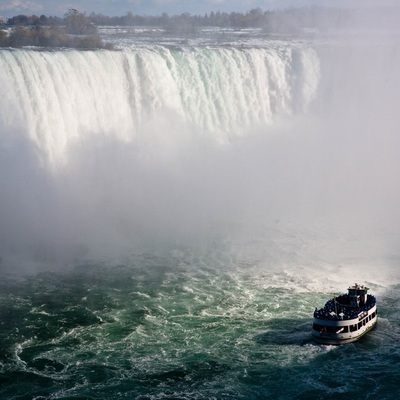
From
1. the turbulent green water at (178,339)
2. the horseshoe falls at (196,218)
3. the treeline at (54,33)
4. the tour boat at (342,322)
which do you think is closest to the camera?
the turbulent green water at (178,339)

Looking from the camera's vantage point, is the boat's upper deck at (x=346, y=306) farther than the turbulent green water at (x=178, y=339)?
Yes

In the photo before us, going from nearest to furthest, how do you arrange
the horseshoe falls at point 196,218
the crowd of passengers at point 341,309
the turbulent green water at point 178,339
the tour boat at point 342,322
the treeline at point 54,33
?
1. the turbulent green water at point 178,339
2. the horseshoe falls at point 196,218
3. the tour boat at point 342,322
4. the crowd of passengers at point 341,309
5. the treeline at point 54,33

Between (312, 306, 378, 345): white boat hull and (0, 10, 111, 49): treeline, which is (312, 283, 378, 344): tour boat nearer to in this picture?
(312, 306, 378, 345): white boat hull

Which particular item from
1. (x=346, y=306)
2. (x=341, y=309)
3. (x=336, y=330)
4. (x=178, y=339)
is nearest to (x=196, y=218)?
(x=346, y=306)

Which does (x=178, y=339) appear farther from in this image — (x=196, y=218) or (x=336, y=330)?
(x=196, y=218)

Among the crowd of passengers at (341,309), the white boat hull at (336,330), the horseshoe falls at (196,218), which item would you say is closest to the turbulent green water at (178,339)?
the horseshoe falls at (196,218)

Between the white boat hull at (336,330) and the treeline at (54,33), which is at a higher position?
the treeline at (54,33)

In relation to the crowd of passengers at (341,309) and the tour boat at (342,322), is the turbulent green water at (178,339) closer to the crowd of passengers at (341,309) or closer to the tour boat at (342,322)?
the tour boat at (342,322)
